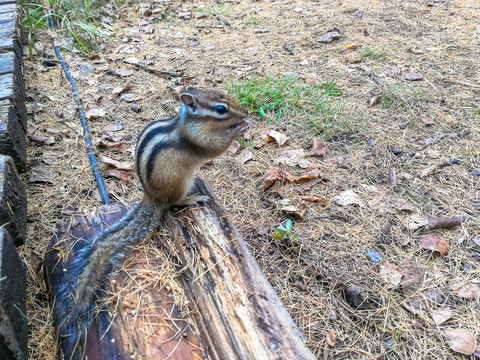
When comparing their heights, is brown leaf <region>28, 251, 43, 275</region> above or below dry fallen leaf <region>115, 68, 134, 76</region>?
below

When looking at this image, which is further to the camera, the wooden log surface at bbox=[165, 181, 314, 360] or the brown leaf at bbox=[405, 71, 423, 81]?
the brown leaf at bbox=[405, 71, 423, 81]

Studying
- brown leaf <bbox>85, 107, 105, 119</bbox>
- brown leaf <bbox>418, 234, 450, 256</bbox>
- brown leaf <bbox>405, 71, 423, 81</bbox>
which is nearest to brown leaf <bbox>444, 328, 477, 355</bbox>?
brown leaf <bbox>418, 234, 450, 256</bbox>

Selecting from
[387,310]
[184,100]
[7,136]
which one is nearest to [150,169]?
[184,100]

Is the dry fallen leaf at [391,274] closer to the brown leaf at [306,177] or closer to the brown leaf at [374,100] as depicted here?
the brown leaf at [306,177]

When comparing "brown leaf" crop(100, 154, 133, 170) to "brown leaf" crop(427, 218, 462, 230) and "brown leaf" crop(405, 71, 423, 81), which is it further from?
"brown leaf" crop(405, 71, 423, 81)

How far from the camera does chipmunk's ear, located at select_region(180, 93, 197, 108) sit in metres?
2.51

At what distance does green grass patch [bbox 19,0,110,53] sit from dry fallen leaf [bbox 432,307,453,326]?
5.64 meters

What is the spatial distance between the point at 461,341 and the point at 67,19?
6.68 meters

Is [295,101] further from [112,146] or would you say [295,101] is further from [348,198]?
[112,146]

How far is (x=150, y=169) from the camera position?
248cm

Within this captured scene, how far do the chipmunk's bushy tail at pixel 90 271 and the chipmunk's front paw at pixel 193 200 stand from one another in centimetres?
18

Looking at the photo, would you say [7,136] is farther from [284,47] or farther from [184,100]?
[284,47]

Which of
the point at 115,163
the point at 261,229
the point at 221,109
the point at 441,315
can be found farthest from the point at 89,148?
the point at 441,315

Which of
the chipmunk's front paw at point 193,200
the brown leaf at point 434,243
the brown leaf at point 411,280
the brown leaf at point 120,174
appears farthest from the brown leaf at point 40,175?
the brown leaf at point 434,243
